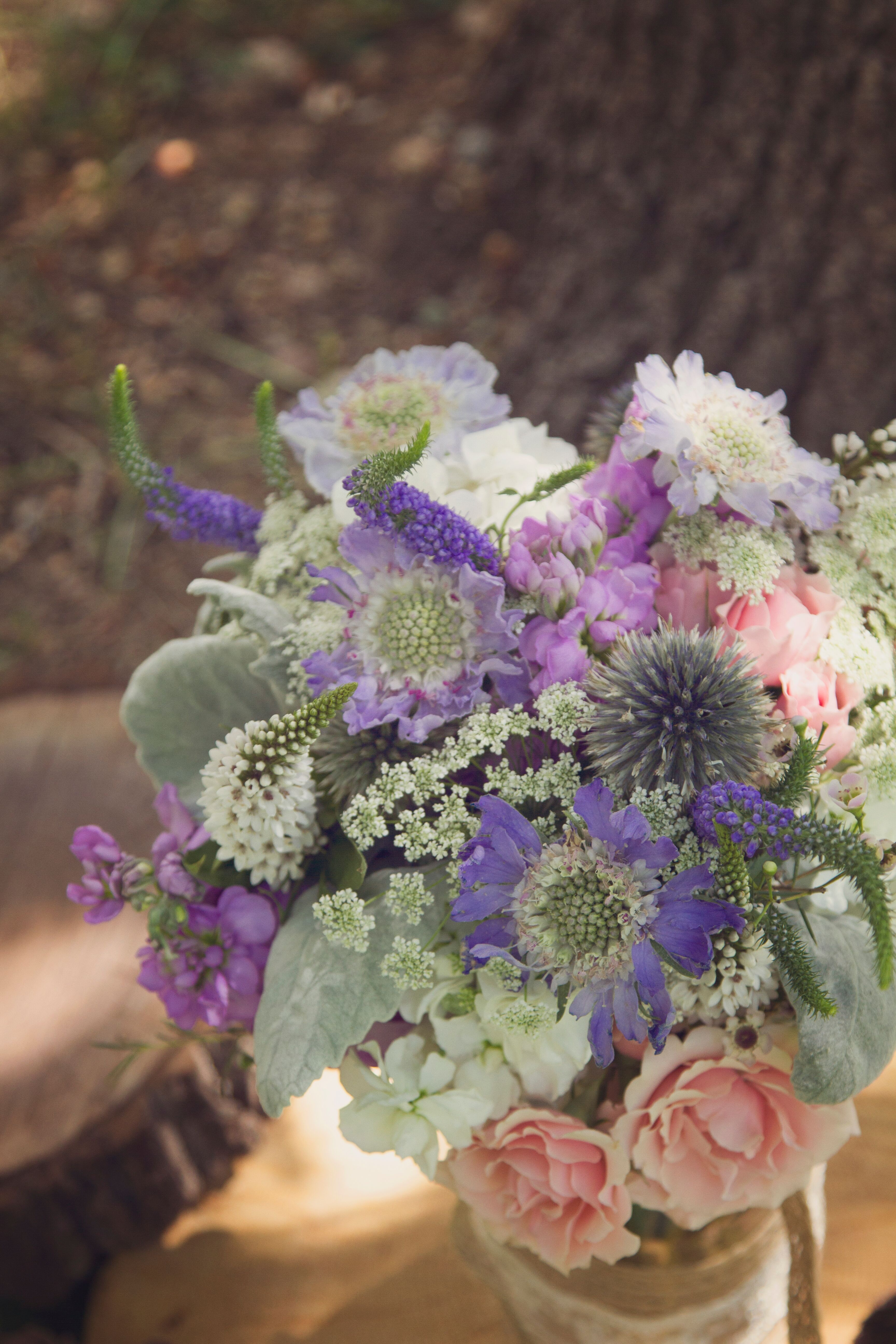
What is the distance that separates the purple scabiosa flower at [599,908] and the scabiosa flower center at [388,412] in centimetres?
33

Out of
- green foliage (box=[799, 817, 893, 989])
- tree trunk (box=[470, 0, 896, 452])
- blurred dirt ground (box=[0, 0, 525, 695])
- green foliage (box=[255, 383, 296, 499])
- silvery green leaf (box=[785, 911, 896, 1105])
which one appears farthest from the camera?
blurred dirt ground (box=[0, 0, 525, 695])

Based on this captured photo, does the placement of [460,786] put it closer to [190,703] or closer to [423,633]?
[423,633]

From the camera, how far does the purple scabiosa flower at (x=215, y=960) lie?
67 centimetres

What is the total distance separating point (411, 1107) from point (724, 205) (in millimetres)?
1321

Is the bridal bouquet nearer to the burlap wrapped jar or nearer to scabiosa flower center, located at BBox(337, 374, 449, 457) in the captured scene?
scabiosa flower center, located at BBox(337, 374, 449, 457)

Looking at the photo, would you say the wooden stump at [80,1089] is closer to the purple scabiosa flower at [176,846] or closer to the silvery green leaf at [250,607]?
the purple scabiosa flower at [176,846]

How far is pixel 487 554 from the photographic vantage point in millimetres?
608

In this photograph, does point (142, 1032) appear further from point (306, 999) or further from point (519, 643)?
point (519, 643)

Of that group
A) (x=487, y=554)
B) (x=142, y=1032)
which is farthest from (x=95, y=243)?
(x=487, y=554)

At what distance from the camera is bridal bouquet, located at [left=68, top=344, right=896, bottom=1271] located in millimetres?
559

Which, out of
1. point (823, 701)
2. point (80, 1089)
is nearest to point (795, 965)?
point (823, 701)

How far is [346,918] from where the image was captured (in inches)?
23.4

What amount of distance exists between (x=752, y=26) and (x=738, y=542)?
1116 mm

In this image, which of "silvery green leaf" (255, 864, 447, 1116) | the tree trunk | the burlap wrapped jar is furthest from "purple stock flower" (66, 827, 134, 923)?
the tree trunk
